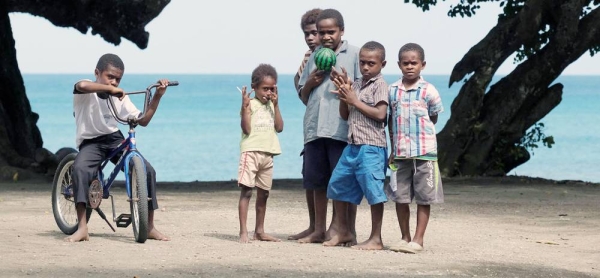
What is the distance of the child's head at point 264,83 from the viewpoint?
9.23 metres

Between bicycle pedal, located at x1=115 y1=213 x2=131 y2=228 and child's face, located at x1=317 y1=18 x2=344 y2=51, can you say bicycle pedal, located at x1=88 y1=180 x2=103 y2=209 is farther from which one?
child's face, located at x1=317 y1=18 x2=344 y2=51

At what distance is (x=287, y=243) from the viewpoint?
361 inches

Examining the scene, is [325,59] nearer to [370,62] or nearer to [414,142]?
[370,62]

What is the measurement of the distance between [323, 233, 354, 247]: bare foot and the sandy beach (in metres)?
0.11

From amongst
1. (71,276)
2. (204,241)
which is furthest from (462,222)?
(71,276)

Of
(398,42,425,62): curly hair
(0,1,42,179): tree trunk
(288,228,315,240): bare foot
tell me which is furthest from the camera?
(0,1,42,179): tree trunk

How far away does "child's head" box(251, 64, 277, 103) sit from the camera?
9.23 m

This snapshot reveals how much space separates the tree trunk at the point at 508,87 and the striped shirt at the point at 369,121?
7724 millimetres

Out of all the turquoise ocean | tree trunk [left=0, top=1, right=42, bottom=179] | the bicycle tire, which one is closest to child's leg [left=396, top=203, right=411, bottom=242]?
the bicycle tire

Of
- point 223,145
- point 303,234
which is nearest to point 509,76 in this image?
point 303,234

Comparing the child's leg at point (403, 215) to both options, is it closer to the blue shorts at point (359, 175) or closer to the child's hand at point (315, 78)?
the blue shorts at point (359, 175)

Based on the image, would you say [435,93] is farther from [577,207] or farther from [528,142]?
[528,142]

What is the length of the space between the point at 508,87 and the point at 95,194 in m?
8.95

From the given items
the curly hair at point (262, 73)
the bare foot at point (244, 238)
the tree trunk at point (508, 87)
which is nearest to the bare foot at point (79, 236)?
the bare foot at point (244, 238)
